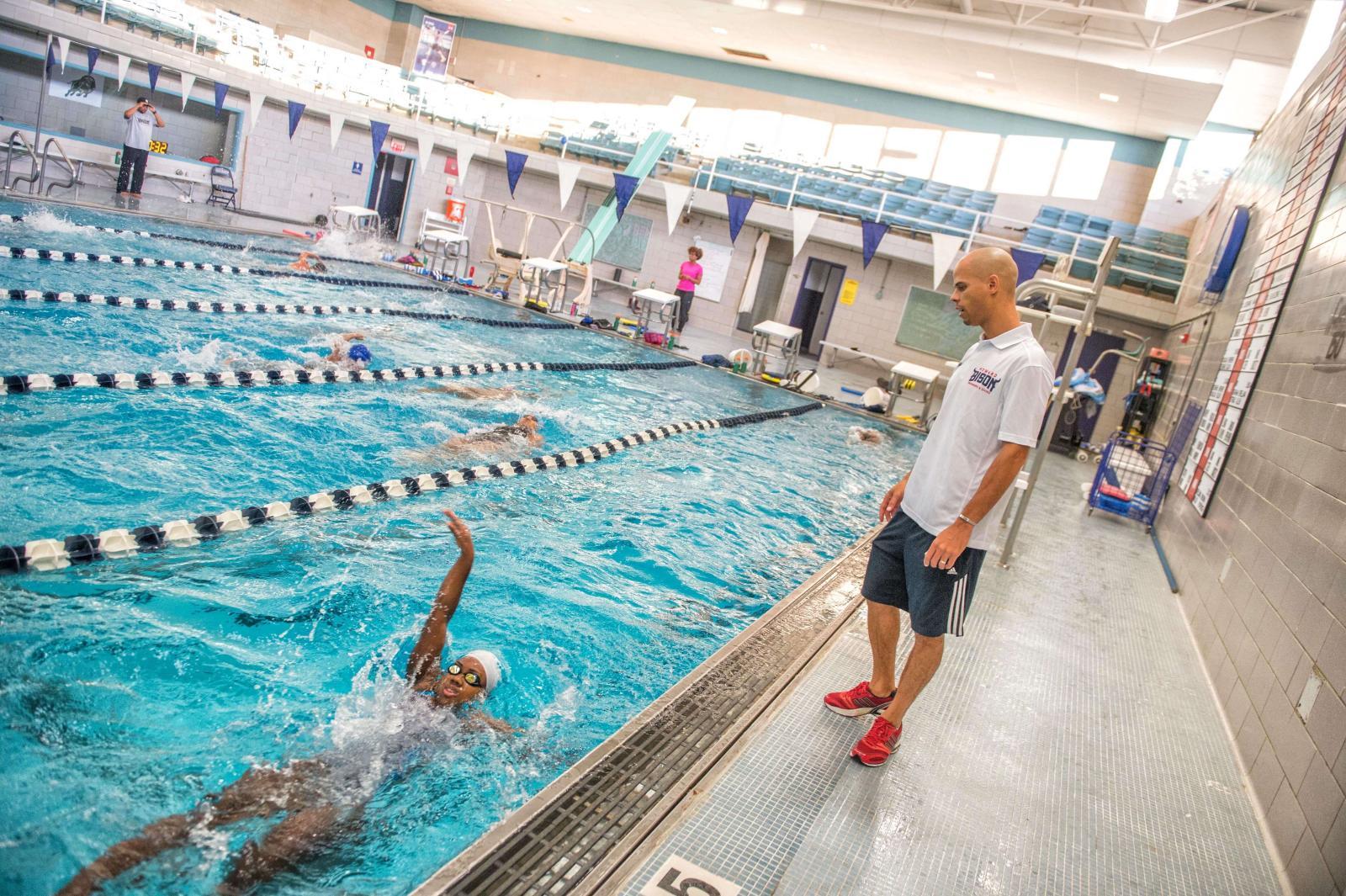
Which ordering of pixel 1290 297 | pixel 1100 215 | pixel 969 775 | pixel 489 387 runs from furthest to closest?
pixel 1100 215
pixel 489 387
pixel 1290 297
pixel 969 775

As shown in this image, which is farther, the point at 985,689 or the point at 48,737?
the point at 985,689

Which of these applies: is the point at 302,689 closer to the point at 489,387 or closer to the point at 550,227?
the point at 489,387

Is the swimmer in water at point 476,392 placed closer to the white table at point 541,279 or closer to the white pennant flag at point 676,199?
the white table at point 541,279

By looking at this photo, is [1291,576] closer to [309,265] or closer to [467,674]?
[467,674]

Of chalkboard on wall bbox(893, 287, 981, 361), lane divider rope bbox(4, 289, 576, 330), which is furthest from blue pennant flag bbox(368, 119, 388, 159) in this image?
chalkboard on wall bbox(893, 287, 981, 361)

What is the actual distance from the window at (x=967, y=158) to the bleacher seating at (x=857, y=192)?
885mm

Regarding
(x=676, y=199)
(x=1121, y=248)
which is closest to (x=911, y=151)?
(x=1121, y=248)

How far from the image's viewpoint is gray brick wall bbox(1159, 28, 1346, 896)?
8.52 ft

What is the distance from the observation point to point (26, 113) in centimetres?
1590

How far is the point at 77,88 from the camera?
627 inches

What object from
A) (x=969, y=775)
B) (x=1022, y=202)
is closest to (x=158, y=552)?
(x=969, y=775)

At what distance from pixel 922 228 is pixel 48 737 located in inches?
623

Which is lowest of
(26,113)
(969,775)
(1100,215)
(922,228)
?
(969,775)

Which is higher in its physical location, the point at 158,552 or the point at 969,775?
the point at 969,775
